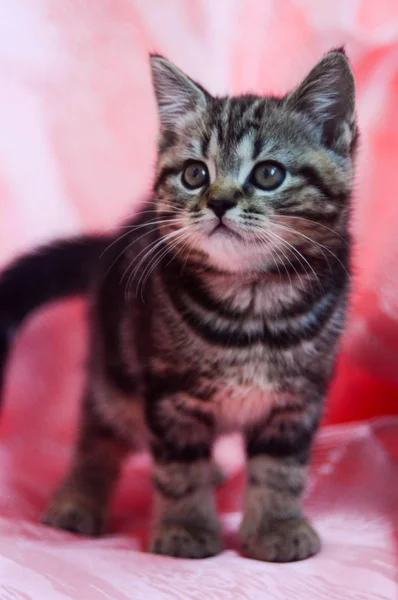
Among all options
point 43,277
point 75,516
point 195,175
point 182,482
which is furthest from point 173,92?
point 75,516

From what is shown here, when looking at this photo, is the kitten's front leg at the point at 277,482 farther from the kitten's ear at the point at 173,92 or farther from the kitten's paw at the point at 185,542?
the kitten's ear at the point at 173,92

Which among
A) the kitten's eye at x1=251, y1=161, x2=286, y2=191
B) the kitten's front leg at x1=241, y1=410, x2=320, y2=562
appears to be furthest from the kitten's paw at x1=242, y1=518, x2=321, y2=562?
the kitten's eye at x1=251, y1=161, x2=286, y2=191

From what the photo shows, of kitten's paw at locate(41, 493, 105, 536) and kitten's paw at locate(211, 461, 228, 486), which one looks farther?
kitten's paw at locate(211, 461, 228, 486)

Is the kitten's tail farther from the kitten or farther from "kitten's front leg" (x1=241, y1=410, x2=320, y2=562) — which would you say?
"kitten's front leg" (x1=241, y1=410, x2=320, y2=562)

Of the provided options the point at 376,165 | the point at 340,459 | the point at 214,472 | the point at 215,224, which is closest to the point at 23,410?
the point at 214,472

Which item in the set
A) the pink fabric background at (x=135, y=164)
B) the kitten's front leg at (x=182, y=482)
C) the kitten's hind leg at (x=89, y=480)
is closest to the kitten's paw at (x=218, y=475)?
the pink fabric background at (x=135, y=164)

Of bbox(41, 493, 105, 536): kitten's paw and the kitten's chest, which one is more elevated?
the kitten's chest
